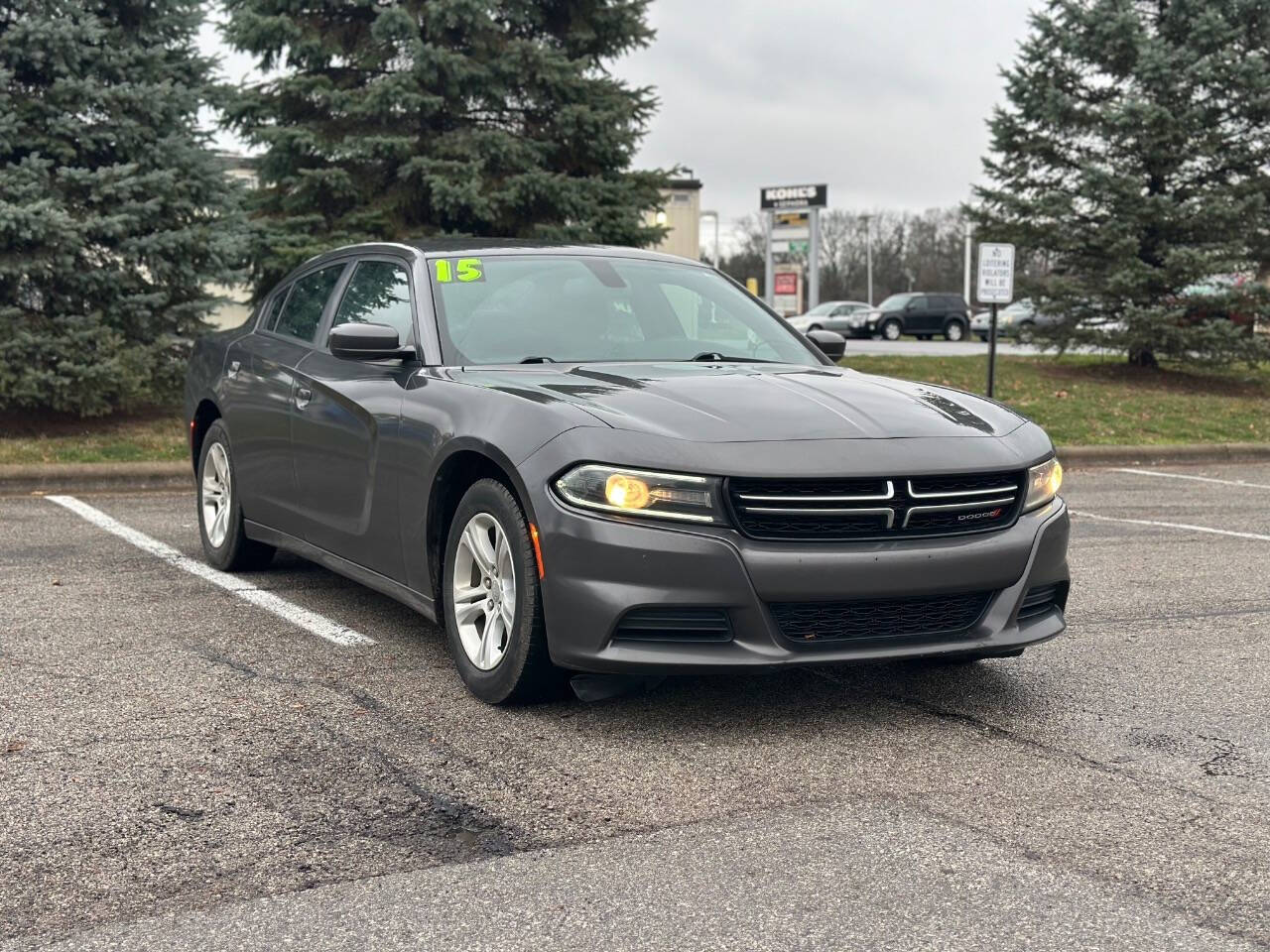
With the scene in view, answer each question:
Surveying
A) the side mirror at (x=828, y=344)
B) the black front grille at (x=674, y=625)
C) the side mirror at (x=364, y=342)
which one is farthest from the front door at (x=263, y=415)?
the black front grille at (x=674, y=625)

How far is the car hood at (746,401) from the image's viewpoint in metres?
4.37

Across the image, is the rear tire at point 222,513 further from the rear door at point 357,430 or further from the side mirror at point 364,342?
the side mirror at point 364,342

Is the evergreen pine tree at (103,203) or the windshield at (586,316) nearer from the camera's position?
the windshield at (586,316)

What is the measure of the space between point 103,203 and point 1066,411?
35.9 ft

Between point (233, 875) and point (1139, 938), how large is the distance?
191 cm

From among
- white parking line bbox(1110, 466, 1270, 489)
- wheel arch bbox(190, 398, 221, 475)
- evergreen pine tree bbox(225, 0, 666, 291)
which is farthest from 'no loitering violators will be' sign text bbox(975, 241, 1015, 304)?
wheel arch bbox(190, 398, 221, 475)

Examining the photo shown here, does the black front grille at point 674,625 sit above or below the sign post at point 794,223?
below

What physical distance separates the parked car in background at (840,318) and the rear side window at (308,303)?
44517 mm

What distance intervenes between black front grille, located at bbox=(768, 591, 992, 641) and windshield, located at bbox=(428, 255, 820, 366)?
59.7 inches

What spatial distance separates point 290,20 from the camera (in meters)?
15.7

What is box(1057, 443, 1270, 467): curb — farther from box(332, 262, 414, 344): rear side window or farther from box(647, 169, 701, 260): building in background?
box(647, 169, 701, 260): building in background

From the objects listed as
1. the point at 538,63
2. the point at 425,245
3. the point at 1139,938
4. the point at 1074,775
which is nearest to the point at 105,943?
the point at 1139,938

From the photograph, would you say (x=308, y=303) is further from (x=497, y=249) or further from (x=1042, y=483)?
(x=1042, y=483)

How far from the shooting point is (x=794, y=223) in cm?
5272
